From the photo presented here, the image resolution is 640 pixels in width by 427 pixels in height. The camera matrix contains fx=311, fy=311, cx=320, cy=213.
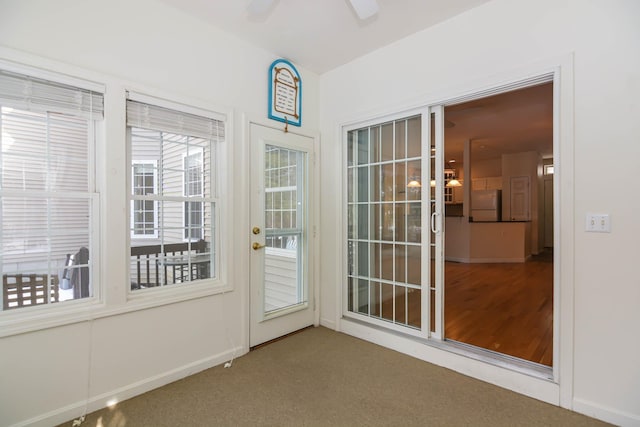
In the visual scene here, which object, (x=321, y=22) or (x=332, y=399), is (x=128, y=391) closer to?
(x=332, y=399)

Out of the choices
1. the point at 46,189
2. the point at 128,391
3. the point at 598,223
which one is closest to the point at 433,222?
the point at 598,223

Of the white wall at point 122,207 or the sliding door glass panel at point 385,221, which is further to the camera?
the sliding door glass panel at point 385,221

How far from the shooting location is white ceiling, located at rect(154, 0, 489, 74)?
7.75 ft

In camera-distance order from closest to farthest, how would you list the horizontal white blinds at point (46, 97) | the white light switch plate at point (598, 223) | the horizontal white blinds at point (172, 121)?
the horizontal white blinds at point (46, 97) → the white light switch plate at point (598, 223) → the horizontal white blinds at point (172, 121)

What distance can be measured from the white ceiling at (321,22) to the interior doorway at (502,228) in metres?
0.84

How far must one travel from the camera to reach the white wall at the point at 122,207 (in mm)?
1832

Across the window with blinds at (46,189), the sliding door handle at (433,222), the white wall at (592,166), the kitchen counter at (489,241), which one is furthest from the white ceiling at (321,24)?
the kitchen counter at (489,241)

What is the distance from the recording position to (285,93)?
3.19 m

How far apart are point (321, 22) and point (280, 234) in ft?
6.44

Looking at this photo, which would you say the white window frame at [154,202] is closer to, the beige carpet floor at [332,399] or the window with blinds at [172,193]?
the window with blinds at [172,193]

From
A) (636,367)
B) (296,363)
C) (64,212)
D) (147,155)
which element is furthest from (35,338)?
(636,367)

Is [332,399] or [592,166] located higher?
[592,166]

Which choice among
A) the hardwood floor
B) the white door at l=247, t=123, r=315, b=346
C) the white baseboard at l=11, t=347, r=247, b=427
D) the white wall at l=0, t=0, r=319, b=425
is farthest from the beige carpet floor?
the hardwood floor

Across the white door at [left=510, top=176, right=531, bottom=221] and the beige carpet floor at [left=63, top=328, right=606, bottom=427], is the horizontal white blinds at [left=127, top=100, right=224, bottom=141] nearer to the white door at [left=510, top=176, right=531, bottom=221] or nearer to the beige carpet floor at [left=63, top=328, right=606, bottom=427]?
the beige carpet floor at [left=63, top=328, right=606, bottom=427]
